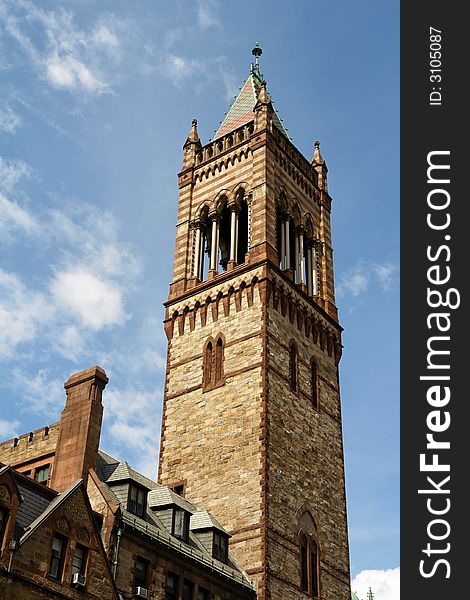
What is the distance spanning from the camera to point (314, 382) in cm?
5322

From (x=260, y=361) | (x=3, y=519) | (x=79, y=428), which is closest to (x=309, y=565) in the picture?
(x=260, y=361)

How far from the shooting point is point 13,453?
43875 mm

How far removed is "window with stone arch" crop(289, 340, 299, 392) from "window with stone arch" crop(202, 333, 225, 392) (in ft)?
13.0

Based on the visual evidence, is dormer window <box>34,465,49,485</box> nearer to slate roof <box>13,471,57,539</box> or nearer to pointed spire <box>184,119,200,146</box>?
slate roof <box>13,471,57,539</box>

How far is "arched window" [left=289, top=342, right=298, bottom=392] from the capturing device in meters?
50.6

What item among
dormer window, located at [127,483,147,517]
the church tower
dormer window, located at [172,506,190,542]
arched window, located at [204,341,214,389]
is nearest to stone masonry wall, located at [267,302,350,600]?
the church tower

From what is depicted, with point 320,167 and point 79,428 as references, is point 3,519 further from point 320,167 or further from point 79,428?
point 320,167

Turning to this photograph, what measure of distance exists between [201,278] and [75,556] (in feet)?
93.6

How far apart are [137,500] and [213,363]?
14817 mm

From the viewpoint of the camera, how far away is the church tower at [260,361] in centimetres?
4472

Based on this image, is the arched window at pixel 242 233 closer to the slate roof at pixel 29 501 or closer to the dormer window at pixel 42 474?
the dormer window at pixel 42 474

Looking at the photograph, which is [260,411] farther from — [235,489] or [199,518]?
[199,518]

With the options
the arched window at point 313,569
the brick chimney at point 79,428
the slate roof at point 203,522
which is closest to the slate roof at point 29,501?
the brick chimney at point 79,428

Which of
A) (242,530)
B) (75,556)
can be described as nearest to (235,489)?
(242,530)
